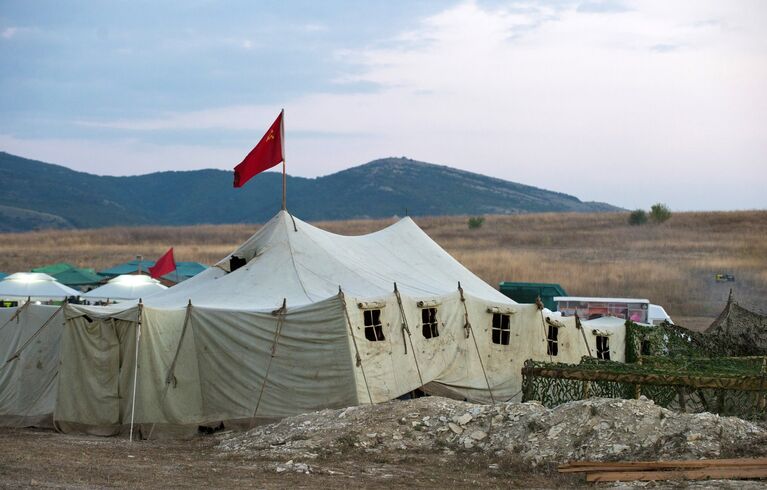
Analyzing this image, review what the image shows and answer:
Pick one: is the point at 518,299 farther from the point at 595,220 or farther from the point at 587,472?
the point at 595,220

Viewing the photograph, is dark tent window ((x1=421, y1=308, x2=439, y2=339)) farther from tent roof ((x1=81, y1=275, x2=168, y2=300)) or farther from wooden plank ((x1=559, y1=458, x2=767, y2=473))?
tent roof ((x1=81, y1=275, x2=168, y2=300))

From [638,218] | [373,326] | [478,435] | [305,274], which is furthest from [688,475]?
[638,218]

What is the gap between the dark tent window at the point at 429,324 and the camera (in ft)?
60.1

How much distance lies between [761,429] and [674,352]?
26.5 feet

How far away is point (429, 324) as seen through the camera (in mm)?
18344

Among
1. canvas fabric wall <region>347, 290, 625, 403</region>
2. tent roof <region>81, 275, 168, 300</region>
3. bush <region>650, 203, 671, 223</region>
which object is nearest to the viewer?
canvas fabric wall <region>347, 290, 625, 403</region>

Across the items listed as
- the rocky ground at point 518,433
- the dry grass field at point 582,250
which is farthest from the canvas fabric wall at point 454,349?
the dry grass field at point 582,250

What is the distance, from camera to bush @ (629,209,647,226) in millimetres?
81062

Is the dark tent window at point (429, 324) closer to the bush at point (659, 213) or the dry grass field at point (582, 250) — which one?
the dry grass field at point (582, 250)

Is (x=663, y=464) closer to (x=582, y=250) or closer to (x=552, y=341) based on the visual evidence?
(x=552, y=341)

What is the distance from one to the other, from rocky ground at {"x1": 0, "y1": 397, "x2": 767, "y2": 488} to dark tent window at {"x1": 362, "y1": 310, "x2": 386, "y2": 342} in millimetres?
2740

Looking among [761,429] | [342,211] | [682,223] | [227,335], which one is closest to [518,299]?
[227,335]

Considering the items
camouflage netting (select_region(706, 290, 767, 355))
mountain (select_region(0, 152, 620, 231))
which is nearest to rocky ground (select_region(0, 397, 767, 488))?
camouflage netting (select_region(706, 290, 767, 355))

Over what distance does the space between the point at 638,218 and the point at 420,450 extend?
233 feet
